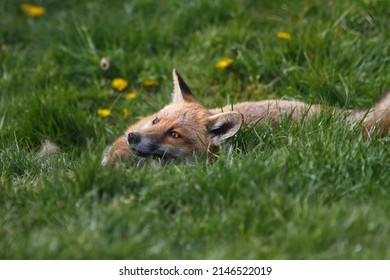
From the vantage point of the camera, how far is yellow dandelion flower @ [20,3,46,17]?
1070 centimetres

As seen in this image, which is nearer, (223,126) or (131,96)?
A: (223,126)

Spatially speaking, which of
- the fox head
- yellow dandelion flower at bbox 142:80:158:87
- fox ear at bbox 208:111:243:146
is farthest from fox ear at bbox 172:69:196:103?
yellow dandelion flower at bbox 142:80:158:87

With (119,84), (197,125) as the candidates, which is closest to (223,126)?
(197,125)

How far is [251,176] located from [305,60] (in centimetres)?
370

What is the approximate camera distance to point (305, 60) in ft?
28.6

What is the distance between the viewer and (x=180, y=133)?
278 inches

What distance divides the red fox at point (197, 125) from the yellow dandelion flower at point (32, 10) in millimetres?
4011

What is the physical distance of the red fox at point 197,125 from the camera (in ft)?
22.4

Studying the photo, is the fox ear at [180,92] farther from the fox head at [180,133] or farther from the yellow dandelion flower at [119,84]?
the yellow dandelion flower at [119,84]

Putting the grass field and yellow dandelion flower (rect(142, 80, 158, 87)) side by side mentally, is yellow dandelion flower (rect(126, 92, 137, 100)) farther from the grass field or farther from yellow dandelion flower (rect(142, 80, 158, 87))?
yellow dandelion flower (rect(142, 80, 158, 87))

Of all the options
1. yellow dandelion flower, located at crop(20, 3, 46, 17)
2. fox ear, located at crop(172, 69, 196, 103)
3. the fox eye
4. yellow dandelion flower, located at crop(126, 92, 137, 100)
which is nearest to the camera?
the fox eye

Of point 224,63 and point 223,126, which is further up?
point 223,126

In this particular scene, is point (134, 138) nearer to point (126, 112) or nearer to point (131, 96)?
point (126, 112)

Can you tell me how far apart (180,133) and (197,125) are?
0.72 feet
